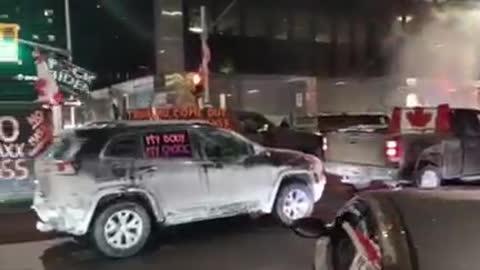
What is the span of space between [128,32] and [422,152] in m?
22.0

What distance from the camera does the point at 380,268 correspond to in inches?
112

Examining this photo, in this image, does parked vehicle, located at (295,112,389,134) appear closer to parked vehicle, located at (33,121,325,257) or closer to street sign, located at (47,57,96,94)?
street sign, located at (47,57,96,94)

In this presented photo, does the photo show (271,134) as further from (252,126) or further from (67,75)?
(67,75)

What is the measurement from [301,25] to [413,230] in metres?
32.7

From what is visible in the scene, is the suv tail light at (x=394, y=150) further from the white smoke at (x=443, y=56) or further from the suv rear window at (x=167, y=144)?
the white smoke at (x=443, y=56)

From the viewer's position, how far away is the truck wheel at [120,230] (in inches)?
339

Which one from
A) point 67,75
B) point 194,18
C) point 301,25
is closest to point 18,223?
point 67,75

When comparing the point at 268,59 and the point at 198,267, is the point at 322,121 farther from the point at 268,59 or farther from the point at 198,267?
the point at 198,267

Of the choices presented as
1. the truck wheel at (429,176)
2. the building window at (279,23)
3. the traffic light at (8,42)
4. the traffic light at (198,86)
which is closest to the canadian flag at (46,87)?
the traffic light at (198,86)

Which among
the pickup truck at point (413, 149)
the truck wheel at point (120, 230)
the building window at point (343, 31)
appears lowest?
the truck wheel at point (120, 230)

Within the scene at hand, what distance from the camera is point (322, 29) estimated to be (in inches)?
1407

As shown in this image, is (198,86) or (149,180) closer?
(149,180)

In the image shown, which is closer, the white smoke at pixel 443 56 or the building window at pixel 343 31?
the white smoke at pixel 443 56

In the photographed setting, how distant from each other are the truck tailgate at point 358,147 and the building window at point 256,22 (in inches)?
818
